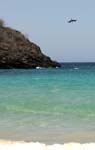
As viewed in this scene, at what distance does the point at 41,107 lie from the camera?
21.8 m

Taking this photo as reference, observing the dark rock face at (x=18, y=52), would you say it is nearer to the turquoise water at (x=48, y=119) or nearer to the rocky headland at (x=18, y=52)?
the rocky headland at (x=18, y=52)

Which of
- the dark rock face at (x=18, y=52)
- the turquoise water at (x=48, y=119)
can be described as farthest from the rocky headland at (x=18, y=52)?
the turquoise water at (x=48, y=119)

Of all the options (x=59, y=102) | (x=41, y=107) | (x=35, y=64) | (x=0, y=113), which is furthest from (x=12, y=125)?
(x=35, y=64)

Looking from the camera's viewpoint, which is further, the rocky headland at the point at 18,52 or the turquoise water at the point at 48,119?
the rocky headland at the point at 18,52

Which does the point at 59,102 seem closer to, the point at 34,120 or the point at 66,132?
the point at 34,120

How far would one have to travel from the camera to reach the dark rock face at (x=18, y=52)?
367ft

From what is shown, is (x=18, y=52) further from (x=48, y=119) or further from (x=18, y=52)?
(x=48, y=119)

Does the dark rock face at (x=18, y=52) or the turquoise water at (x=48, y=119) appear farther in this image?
the dark rock face at (x=18, y=52)

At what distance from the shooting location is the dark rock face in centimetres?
11181

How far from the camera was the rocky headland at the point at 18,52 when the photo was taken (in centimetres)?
11181

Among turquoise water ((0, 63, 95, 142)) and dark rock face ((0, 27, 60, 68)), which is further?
dark rock face ((0, 27, 60, 68))

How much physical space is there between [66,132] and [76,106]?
7662 millimetres

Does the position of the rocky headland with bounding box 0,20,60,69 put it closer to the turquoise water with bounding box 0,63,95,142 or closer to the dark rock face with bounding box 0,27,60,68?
the dark rock face with bounding box 0,27,60,68

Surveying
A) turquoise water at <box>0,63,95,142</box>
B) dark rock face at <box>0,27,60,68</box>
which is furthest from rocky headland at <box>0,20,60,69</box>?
turquoise water at <box>0,63,95,142</box>
